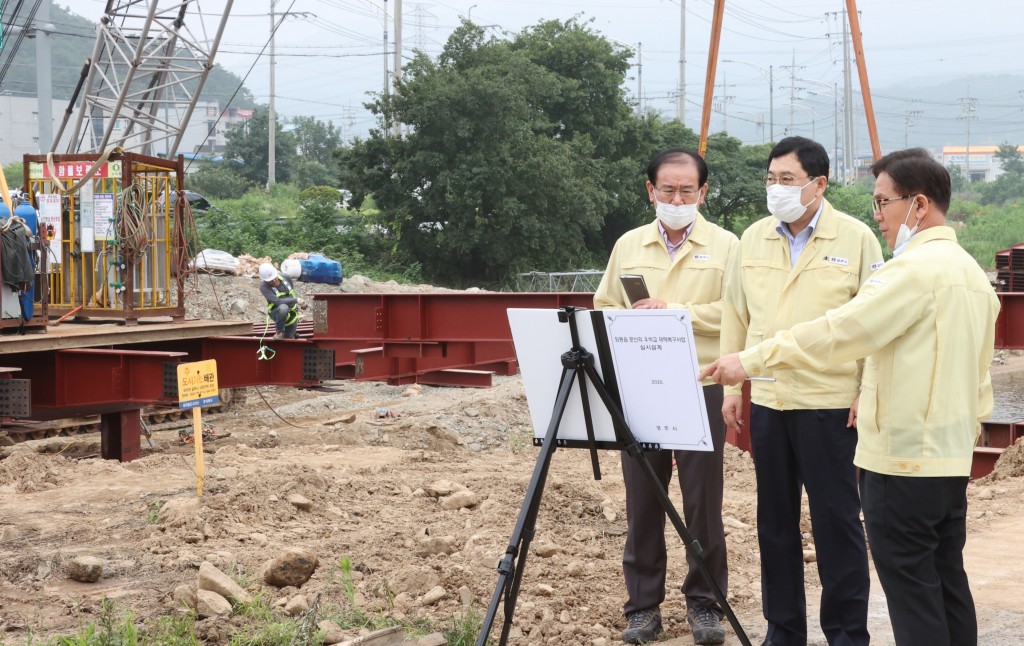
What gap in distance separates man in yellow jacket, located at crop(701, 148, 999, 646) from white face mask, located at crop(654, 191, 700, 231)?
1.17m

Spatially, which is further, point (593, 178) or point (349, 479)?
point (593, 178)

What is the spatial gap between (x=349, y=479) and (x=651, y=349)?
5.13m

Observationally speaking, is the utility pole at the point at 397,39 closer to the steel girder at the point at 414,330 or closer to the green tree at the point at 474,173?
the green tree at the point at 474,173

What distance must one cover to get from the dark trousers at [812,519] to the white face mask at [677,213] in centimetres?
90

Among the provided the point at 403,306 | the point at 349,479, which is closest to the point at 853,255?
the point at 349,479

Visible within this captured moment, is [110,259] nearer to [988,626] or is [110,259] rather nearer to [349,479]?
[349,479]

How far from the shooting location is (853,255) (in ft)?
14.4

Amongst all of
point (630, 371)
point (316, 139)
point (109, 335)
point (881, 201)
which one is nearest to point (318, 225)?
point (109, 335)

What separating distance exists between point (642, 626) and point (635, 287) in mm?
1529

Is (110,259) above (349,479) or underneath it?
above

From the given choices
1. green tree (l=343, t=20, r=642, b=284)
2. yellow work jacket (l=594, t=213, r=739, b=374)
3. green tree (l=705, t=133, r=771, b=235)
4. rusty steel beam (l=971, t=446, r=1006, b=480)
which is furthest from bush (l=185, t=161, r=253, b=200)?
yellow work jacket (l=594, t=213, r=739, b=374)

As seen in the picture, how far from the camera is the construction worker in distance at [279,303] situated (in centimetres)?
1463

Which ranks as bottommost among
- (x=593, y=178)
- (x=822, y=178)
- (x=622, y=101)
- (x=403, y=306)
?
(x=403, y=306)

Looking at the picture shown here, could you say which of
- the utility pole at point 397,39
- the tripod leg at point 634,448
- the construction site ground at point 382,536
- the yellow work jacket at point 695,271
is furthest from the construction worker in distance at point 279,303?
the utility pole at point 397,39
